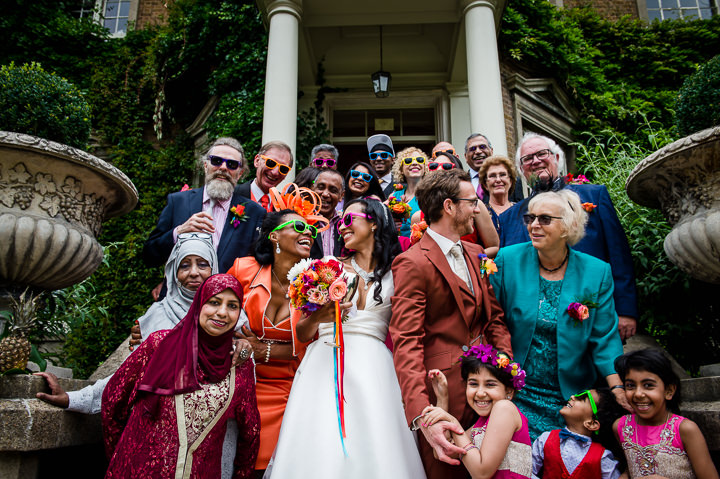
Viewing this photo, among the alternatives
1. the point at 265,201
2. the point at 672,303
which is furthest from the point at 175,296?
the point at 672,303

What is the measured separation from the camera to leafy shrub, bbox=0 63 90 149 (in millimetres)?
3348

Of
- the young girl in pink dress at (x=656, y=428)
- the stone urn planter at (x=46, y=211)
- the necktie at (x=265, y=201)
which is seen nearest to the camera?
the young girl in pink dress at (x=656, y=428)

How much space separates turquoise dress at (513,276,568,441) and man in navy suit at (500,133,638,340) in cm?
77

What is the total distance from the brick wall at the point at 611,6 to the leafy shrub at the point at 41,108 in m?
10.6

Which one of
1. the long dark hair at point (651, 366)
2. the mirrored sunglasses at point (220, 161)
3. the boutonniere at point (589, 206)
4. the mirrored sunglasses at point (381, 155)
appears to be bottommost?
the long dark hair at point (651, 366)

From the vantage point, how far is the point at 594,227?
3.51 metres

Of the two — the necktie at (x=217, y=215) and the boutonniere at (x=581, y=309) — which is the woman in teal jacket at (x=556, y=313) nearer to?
the boutonniere at (x=581, y=309)

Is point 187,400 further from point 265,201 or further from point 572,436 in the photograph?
point 265,201

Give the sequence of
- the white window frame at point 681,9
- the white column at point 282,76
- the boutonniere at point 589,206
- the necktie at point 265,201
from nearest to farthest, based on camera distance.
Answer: the boutonniere at point 589,206 → the necktie at point 265,201 → the white column at point 282,76 → the white window frame at point 681,9

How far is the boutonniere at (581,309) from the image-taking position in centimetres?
260

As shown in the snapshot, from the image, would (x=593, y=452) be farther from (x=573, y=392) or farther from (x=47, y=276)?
(x=47, y=276)

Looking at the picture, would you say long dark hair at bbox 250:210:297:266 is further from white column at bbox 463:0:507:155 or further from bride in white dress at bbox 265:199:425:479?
white column at bbox 463:0:507:155

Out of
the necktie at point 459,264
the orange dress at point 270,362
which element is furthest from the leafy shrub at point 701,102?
the orange dress at point 270,362

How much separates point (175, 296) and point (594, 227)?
9.16 ft
